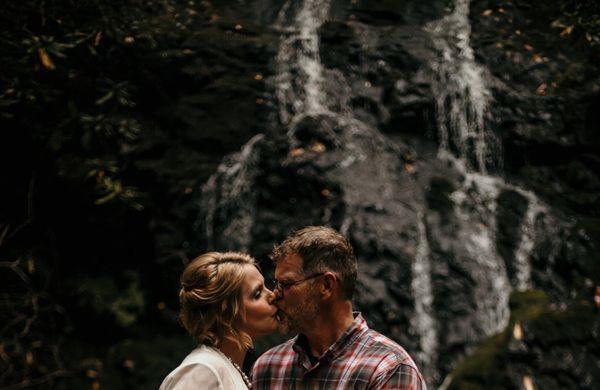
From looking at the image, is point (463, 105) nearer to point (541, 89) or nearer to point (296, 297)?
point (541, 89)

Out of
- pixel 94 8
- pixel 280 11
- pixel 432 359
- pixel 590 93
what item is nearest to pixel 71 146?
pixel 94 8

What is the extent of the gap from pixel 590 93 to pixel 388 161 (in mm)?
3247

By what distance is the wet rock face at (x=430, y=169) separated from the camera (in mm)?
7258

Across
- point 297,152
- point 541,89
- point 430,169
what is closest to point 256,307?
point 297,152

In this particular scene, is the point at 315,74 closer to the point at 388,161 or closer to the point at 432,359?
the point at 388,161

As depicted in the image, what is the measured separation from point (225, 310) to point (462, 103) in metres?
7.37

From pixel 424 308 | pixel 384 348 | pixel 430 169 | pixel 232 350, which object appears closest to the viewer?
pixel 384 348

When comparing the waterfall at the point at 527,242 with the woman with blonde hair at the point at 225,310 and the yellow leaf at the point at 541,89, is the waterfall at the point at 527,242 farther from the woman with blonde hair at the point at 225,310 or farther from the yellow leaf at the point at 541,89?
the woman with blonde hair at the point at 225,310

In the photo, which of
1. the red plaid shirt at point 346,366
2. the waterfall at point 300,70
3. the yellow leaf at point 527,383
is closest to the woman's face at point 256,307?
the red plaid shirt at point 346,366

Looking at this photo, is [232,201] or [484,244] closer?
[484,244]

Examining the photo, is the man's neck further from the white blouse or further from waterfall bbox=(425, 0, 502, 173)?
waterfall bbox=(425, 0, 502, 173)

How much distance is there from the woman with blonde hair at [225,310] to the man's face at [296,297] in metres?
0.16

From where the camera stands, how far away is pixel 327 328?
290 cm

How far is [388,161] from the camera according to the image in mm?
8484
